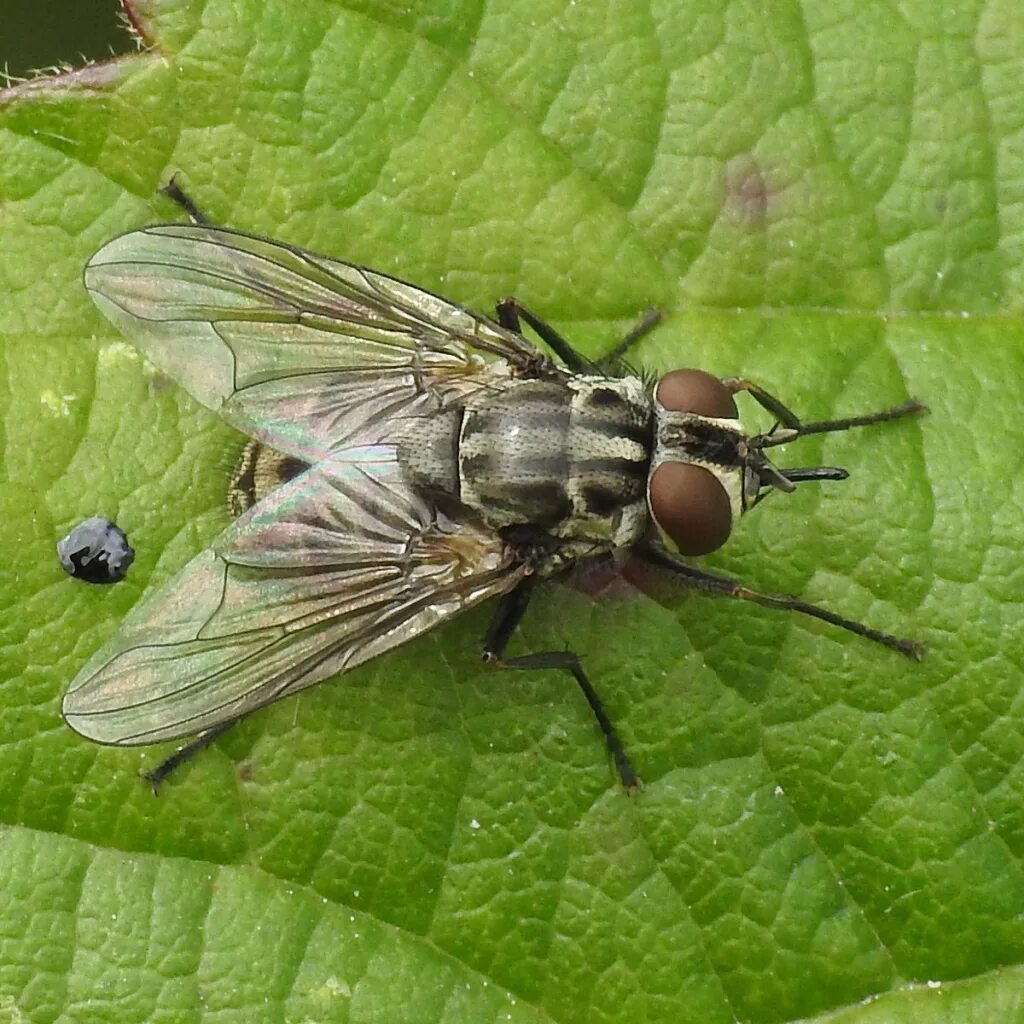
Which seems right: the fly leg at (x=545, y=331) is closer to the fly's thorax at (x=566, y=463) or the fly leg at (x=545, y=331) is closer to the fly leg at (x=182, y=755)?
the fly's thorax at (x=566, y=463)

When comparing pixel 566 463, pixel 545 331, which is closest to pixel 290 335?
pixel 545 331

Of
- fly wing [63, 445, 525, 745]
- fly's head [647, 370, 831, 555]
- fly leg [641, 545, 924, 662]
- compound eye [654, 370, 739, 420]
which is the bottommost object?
fly leg [641, 545, 924, 662]

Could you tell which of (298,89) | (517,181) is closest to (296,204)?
(298,89)

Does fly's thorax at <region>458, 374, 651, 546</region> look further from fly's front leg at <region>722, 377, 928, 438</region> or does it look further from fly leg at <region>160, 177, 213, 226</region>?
fly leg at <region>160, 177, 213, 226</region>

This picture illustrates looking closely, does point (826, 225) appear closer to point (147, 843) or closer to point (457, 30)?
point (457, 30)

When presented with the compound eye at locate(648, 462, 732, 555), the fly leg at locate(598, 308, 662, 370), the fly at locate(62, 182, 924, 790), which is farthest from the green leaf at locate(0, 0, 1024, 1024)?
the compound eye at locate(648, 462, 732, 555)

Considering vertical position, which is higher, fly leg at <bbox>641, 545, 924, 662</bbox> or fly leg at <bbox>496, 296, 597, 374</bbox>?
fly leg at <bbox>496, 296, 597, 374</bbox>

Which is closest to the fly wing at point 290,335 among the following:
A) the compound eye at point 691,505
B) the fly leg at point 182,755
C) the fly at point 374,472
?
the fly at point 374,472
